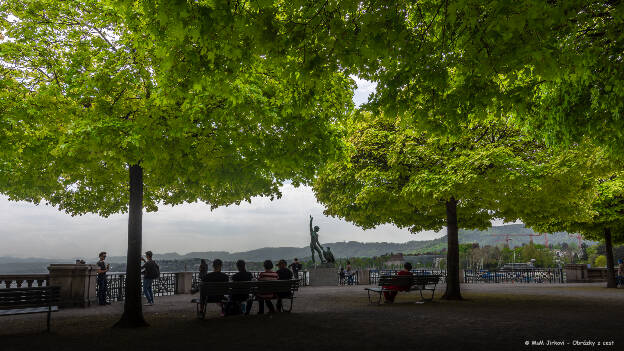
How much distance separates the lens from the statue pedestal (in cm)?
2694

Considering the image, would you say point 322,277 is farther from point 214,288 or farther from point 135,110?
point 135,110

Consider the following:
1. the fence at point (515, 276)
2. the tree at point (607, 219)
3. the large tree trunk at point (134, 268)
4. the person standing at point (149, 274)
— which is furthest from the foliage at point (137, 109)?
the fence at point (515, 276)

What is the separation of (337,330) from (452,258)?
29.2 ft

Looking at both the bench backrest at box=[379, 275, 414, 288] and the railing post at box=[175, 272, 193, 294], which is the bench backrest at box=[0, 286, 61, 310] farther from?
the railing post at box=[175, 272, 193, 294]

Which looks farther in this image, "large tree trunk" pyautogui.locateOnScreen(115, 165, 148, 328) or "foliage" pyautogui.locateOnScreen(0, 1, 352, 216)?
"large tree trunk" pyautogui.locateOnScreen(115, 165, 148, 328)

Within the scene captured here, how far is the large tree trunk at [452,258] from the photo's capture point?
1602 cm

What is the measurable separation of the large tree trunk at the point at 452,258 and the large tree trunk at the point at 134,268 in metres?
10.9

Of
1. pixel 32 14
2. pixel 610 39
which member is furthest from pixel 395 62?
pixel 32 14

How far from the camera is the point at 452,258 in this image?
1623 centimetres

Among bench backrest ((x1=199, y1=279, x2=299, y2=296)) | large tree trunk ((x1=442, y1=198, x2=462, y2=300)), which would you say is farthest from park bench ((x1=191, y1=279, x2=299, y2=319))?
large tree trunk ((x1=442, y1=198, x2=462, y2=300))

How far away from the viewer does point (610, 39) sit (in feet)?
24.0

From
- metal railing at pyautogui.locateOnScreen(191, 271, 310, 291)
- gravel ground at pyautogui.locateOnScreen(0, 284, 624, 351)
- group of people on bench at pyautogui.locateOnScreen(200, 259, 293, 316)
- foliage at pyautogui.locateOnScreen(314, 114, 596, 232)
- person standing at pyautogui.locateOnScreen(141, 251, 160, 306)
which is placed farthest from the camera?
metal railing at pyautogui.locateOnScreen(191, 271, 310, 291)

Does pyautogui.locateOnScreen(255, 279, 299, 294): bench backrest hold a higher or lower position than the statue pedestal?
higher

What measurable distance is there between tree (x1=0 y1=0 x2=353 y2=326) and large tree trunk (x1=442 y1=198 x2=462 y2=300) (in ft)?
25.5
